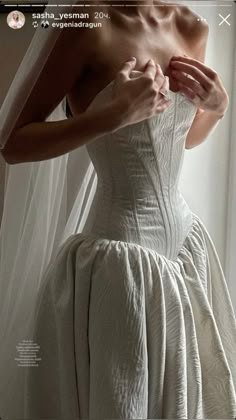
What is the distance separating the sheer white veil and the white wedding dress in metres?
0.02

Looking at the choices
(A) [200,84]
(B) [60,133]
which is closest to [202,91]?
(A) [200,84]

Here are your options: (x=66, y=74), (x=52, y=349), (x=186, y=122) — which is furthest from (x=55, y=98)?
(x=52, y=349)

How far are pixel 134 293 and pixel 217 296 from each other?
0.39ft

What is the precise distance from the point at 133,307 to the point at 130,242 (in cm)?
6

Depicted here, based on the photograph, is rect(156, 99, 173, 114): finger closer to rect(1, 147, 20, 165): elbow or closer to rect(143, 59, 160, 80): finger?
rect(143, 59, 160, 80): finger

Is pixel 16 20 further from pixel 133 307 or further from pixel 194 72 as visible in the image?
pixel 133 307

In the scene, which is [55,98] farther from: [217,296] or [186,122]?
[217,296]

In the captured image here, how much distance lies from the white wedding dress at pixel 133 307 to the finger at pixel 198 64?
3 cm

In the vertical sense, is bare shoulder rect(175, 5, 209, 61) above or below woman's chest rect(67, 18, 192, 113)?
above

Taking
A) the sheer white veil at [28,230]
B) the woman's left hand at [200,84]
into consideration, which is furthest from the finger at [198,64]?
the sheer white veil at [28,230]

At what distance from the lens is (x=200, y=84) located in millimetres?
495

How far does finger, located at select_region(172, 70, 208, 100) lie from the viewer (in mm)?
484

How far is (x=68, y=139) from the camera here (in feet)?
1.47

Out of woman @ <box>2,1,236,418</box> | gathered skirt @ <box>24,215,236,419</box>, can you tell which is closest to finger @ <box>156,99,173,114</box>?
woman @ <box>2,1,236,418</box>
